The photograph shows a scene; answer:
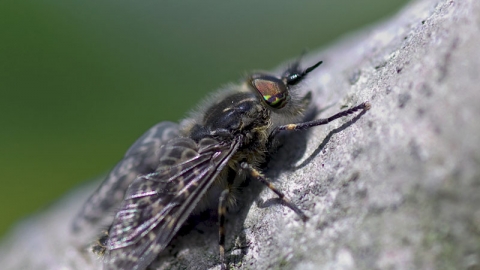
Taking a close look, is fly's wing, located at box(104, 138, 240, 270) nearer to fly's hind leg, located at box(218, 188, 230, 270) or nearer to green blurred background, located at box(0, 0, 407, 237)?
fly's hind leg, located at box(218, 188, 230, 270)

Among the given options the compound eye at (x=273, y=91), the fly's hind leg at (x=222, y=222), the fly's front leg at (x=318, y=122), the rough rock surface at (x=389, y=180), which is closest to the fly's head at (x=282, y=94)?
the compound eye at (x=273, y=91)

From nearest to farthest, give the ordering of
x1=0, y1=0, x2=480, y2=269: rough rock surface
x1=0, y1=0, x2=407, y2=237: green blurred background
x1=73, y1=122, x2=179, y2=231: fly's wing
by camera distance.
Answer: x1=0, y1=0, x2=480, y2=269: rough rock surface, x1=73, y1=122, x2=179, y2=231: fly's wing, x1=0, y1=0, x2=407, y2=237: green blurred background

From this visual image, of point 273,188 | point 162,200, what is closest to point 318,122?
point 273,188

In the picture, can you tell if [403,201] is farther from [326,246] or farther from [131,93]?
[131,93]

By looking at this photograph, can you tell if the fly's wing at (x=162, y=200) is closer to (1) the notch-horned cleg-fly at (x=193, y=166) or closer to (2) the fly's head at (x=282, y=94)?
(1) the notch-horned cleg-fly at (x=193, y=166)

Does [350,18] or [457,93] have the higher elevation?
[457,93]

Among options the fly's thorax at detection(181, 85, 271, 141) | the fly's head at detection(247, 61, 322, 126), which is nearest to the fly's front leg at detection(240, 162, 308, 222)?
the fly's thorax at detection(181, 85, 271, 141)

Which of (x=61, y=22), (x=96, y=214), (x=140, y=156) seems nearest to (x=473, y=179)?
(x=140, y=156)

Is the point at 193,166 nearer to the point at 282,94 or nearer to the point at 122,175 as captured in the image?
the point at 122,175
